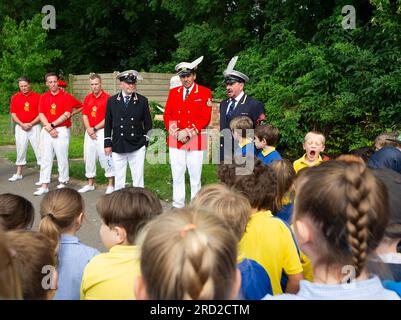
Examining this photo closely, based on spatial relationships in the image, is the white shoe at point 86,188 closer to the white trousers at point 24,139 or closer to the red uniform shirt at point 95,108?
the red uniform shirt at point 95,108

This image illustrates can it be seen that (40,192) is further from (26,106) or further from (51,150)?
(26,106)

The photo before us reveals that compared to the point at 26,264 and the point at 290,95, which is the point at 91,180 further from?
the point at 26,264

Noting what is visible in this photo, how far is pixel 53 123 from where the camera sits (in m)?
8.66

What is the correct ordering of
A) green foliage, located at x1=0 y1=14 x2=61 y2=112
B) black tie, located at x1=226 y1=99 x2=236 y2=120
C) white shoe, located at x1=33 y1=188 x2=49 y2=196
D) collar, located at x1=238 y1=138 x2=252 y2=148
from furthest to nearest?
green foliage, located at x1=0 y1=14 x2=61 y2=112 < white shoe, located at x1=33 y1=188 x2=49 y2=196 < black tie, located at x1=226 y1=99 x2=236 y2=120 < collar, located at x1=238 y1=138 x2=252 y2=148

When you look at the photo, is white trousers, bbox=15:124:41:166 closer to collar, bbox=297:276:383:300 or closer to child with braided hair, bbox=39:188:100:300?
child with braided hair, bbox=39:188:100:300

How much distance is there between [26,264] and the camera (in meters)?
2.22

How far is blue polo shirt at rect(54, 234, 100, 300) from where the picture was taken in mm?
2984

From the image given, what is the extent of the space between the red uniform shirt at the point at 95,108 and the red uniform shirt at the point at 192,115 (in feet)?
6.02

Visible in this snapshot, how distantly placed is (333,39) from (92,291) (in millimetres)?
9177

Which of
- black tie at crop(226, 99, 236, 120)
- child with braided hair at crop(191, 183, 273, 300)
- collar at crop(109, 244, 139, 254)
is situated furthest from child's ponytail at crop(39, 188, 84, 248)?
black tie at crop(226, 99, 236, 120)

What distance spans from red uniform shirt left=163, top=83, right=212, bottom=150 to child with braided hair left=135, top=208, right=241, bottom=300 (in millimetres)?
5346

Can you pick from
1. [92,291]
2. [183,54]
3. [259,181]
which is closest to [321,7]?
[183,54]

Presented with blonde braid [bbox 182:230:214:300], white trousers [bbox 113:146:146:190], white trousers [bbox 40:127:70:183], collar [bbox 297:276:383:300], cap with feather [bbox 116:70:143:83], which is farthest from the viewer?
white trousers [bbox 40:127:70:183]

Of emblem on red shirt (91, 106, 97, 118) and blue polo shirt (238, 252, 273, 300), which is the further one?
emblem on red shirt (91, 106, 97, 118)
